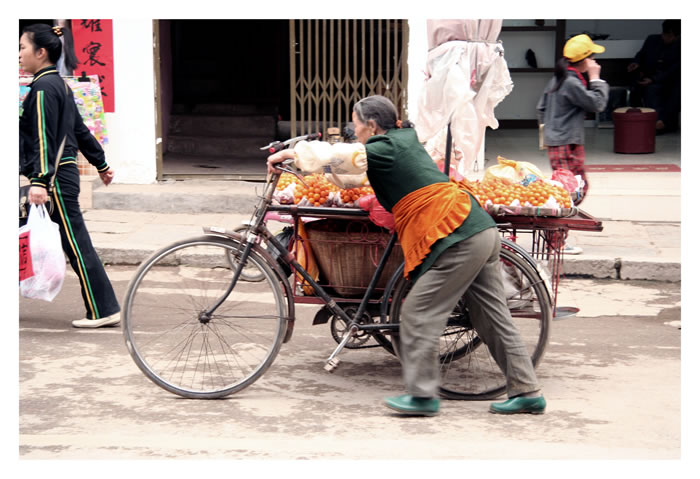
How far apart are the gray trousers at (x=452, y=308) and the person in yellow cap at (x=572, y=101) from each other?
336 cm

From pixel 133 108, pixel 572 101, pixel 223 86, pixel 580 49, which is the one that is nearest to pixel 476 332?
pixel 572 101

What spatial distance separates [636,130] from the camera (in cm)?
1266

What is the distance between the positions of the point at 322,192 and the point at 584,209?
5.07m

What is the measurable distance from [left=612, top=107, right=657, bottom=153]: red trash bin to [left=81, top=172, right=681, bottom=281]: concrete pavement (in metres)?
1.76

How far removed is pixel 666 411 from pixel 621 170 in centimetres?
720

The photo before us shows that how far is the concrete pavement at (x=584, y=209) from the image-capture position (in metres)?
7.55

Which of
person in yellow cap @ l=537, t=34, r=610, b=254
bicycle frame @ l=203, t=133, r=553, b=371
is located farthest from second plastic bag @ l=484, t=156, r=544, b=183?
person in yellow cap @ l=537, t=34, r=610, b=254

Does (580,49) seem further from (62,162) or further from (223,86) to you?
→ (223,86)

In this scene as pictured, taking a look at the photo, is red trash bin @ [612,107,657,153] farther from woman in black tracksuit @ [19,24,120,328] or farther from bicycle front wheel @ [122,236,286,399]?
woman in black tracksuit @ [19,24,120,328]

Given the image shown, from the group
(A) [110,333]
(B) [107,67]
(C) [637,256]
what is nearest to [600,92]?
(C) [637,256]

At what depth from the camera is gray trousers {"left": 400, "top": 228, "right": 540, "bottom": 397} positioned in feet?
14.3

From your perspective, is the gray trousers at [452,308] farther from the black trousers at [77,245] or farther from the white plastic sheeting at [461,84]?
the black trousers at [77,245]

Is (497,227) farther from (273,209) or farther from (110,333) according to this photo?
(110,333)

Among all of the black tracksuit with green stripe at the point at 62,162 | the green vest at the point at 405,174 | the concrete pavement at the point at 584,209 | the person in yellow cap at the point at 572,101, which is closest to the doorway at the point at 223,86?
the concrete pavement at the point at 584,209
